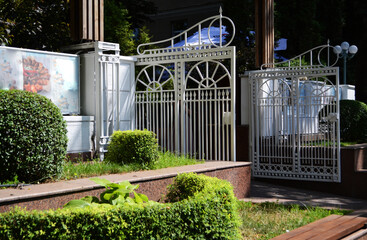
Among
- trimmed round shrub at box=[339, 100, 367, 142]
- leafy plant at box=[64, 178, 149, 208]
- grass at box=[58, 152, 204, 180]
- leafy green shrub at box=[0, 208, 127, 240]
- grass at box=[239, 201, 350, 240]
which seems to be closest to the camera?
leafy green shrub at box=[0, 208, 127, 240]

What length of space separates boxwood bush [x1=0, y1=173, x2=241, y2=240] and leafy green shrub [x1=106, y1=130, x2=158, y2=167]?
2679mm

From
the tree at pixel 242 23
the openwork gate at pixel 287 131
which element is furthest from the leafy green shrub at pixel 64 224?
the tree at pixel 242 23

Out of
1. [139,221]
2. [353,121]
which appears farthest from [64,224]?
[353,121]

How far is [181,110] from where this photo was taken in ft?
32.4

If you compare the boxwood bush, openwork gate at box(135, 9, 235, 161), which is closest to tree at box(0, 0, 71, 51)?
openwork gate at box(135, 9, 235, 161)

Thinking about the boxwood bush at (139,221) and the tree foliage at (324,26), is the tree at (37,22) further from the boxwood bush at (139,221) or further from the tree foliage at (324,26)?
the tree foliage at (324,26)

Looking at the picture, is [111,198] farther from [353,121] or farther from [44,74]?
[353,121]

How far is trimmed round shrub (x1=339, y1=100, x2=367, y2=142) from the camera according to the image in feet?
43.5

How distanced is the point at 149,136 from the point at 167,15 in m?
23.3

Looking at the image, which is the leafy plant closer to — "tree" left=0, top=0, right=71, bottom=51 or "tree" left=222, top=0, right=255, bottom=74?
"tree" left=0, top=0, right=71, bottom=51

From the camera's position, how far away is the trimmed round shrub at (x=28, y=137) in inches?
234

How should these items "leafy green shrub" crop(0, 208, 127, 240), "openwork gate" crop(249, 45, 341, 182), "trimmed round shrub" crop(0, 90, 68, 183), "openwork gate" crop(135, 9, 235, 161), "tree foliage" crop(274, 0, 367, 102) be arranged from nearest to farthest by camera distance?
"leafy green shrub" crop(0, 208, 127, 240), "trimmed round shrub" crop(0, 90, 68, 183), "openwork gate" crop(135, 9, 235, 161), "openwork gate" crop(249, 45, 341, 182), "tree foliage" crop(274, 0, 367, 102)

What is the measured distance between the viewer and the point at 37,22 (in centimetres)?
1152

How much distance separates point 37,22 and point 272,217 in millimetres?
7601
